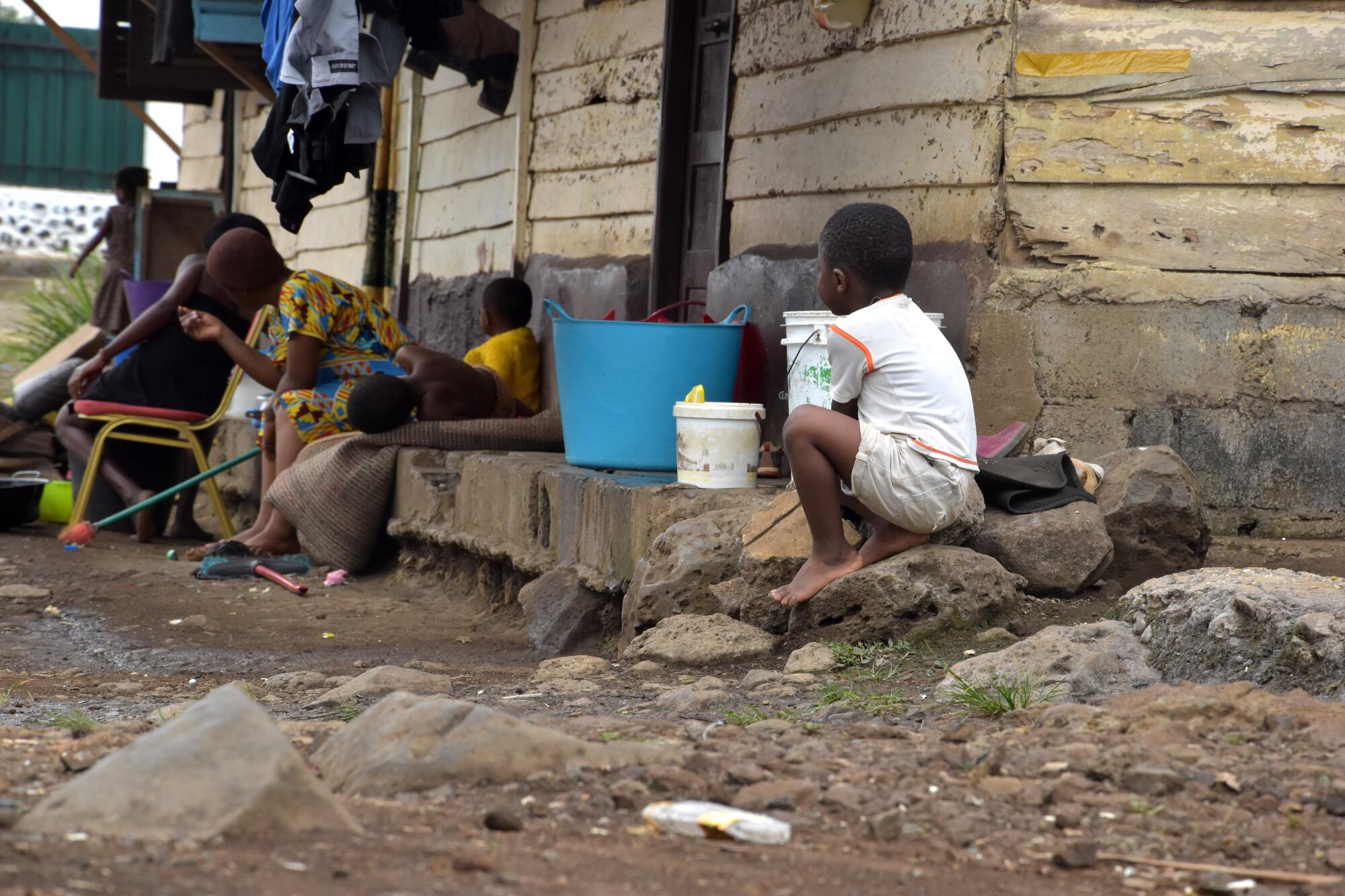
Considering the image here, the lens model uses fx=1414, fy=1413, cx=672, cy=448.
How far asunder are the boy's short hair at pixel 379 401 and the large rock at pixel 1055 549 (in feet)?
10.3

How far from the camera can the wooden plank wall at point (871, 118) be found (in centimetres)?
445

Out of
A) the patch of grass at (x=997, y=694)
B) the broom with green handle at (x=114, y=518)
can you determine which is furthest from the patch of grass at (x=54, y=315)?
the patch of grass at (x=997, y=694)

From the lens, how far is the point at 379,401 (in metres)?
6.19

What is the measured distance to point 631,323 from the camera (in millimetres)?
4766

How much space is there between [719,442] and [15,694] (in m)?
2.11

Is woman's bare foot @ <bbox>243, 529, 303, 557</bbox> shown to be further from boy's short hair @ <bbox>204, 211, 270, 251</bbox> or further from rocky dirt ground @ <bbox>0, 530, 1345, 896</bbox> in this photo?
rocky dirt ground @ <bbox>0, 530, 1345, 896</bbox>

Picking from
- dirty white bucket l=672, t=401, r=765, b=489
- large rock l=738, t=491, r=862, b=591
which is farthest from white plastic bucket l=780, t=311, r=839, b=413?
large rock l=738, t=491, r=862, b=591

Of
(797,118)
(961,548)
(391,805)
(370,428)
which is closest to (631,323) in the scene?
(797,118)

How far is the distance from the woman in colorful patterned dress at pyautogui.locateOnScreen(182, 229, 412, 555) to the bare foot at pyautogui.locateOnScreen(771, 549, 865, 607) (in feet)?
11.1

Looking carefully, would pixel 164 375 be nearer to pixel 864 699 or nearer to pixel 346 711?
pixel 346 711

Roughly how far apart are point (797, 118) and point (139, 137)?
19.0 metres

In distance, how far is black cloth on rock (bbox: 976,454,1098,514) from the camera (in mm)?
3979

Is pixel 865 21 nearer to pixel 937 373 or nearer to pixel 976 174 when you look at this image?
pixel 976 174

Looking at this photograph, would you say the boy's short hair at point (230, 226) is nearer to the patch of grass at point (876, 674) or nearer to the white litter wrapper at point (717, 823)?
the patch of grass at point (876, 674)
